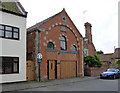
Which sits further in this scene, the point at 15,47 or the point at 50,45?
the point at 50,45

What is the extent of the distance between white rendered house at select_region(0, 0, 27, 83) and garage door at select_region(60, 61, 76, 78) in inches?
200

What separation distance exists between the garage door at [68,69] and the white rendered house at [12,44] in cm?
508

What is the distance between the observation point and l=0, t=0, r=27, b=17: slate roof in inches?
534

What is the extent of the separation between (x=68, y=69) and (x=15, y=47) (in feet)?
24.7

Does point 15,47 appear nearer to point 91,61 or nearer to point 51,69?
point 51,69

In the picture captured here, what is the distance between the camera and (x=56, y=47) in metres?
16.7

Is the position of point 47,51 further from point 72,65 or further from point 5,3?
point 5,3

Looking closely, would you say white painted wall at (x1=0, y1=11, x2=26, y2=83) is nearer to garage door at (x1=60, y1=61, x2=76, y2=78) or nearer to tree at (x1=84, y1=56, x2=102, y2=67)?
garage door at (x1=60, y1=61, x2=76, y2=78)

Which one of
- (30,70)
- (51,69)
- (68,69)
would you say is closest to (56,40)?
(51,69)

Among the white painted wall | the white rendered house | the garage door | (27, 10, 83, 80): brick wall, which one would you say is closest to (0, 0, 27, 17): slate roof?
the white rendered house

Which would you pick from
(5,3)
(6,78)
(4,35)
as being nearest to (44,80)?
(6,78)

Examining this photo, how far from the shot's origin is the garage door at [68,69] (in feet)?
56.6

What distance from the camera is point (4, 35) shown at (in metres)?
13.1

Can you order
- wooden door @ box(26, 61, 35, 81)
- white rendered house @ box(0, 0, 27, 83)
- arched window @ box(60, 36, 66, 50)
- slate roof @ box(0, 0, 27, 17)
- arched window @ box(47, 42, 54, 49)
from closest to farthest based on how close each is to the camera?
white rendered house @ box(0, 0, 27, 83)
slate roof @ box(0, 0, 27, 17)
wooden door @ box(26, 61, 35, 81)
arched window @ box(47, 42, 54, 49)
arched window @ box(60, 36, 66, 50)
